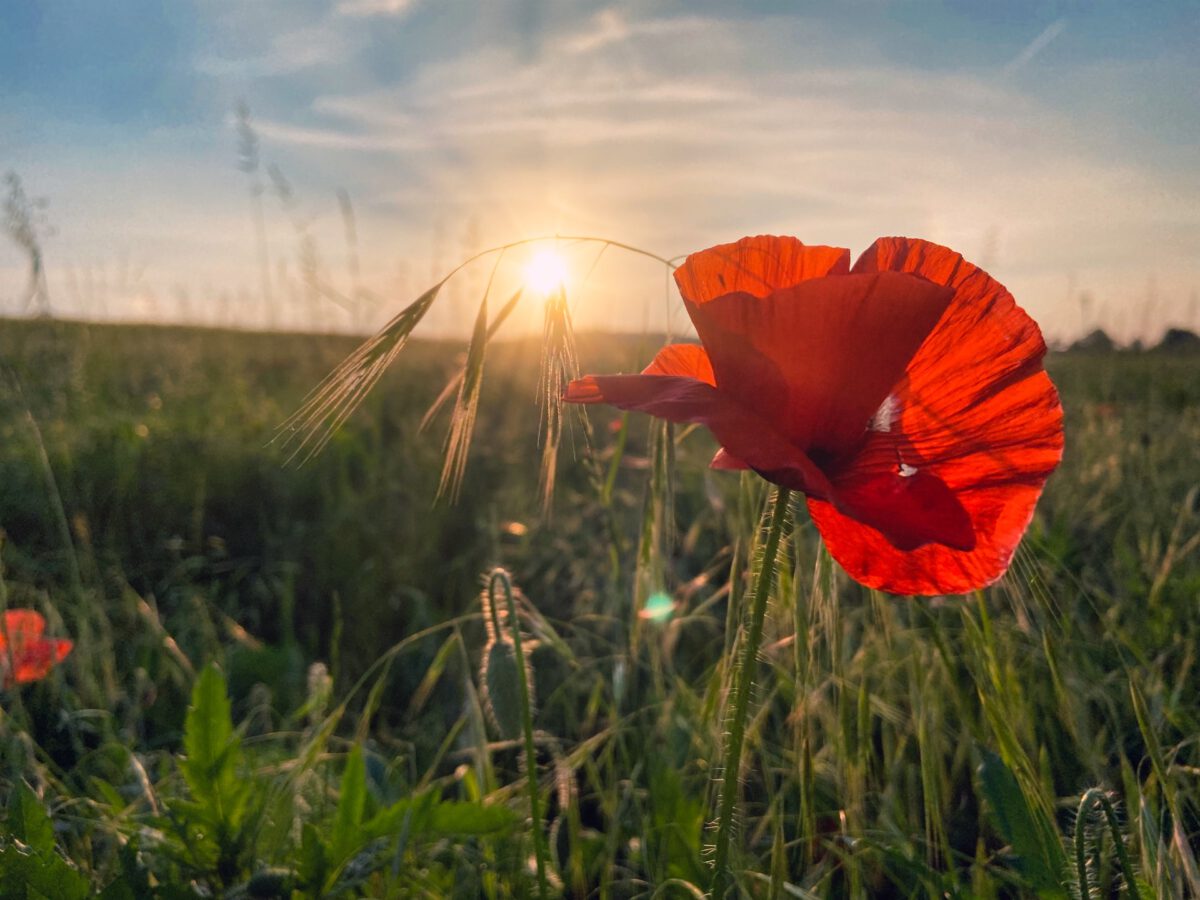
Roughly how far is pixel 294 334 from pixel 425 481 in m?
7.67

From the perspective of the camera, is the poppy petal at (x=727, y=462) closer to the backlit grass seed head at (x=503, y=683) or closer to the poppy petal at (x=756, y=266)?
the poppy petal at (x=756, y=266)

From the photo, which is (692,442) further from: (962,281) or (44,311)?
(962,281)

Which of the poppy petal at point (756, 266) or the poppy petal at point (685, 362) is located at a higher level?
the poppy petal at point (756, 266)

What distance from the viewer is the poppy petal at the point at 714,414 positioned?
618mm

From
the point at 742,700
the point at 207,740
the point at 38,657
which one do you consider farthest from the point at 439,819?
the point at 38,657

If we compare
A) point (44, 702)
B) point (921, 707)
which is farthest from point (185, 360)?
point (921, 707)

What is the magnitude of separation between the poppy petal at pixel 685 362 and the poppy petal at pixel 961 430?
13 cm

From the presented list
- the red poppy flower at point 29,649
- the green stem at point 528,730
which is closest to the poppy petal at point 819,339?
the green stem at point 528,730

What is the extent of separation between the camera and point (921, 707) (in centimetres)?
108

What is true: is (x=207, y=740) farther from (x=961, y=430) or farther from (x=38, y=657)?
(x=961, y=430)

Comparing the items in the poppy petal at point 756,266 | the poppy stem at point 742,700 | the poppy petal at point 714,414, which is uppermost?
the poppy petal at point 756,266

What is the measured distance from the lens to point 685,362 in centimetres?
78

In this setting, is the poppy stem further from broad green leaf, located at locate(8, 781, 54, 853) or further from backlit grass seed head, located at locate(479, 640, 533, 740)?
broad green leaf, located at locate(8, 781, 54, 853)

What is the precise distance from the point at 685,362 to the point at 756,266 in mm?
94
